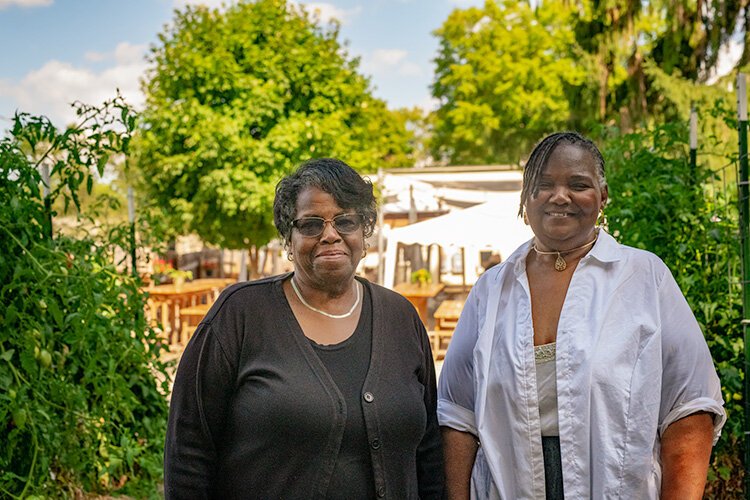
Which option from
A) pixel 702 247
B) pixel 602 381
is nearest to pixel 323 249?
pixel 602 381

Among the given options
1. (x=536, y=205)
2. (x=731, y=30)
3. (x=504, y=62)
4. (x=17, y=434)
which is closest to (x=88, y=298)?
(x=17, y=434)

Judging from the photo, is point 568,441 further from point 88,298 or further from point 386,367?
point 88,298

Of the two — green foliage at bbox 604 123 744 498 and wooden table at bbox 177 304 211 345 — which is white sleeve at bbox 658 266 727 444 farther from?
wooden table at bbox 177 304 211 345

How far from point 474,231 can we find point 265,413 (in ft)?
27.8

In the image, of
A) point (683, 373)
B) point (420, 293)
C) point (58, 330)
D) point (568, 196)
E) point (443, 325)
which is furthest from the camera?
point (420, 293)

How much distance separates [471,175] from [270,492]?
13702 mm

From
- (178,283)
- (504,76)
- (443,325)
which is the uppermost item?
(504,76)

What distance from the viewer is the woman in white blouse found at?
5.67 feet

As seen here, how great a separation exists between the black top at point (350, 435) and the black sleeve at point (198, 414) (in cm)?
23

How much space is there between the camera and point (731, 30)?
9.51 metres

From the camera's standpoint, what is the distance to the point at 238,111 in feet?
37.6

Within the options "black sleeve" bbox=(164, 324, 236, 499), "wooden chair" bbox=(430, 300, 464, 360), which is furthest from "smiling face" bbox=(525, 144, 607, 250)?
"wooden chair" bbox=(430, 300, 464, 360)

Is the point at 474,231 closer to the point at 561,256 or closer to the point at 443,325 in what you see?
the point at 443,325

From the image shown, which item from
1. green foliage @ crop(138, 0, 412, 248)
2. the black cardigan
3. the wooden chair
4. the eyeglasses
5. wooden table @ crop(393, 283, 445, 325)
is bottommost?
the wooden chair
